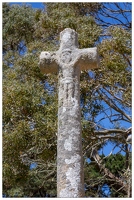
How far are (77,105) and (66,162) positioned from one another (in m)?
0.76

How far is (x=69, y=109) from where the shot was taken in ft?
15.6

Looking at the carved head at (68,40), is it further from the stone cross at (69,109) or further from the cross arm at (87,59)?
the cross arm at (87,59)

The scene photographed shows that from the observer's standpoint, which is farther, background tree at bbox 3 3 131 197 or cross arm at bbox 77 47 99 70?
background tree at bbox 3 3 131 197

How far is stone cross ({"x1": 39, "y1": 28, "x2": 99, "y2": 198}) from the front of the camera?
429cm

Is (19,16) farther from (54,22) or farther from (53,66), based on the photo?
(53,66)

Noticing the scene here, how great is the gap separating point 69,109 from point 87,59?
2.93ft

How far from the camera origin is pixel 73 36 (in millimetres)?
5387

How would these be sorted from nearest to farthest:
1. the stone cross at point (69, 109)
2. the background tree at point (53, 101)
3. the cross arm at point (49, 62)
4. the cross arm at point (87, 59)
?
the stone cross at point (69, 109) → the cross arm at point (87, 59) → the cross arm at point (49, 62) → the background tree at point (53, 101)

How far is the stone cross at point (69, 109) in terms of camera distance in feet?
14.1

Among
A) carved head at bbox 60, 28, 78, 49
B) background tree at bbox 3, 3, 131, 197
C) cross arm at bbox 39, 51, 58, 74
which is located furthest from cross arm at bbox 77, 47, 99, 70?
background tree at bbox 3, 3, 131, 197

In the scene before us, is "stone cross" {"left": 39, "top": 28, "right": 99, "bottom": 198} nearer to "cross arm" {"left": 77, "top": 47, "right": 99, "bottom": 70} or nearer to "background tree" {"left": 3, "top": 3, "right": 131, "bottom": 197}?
"cross arm" {"left": 77, "top": 47, "right": 99, "bottom": 70}

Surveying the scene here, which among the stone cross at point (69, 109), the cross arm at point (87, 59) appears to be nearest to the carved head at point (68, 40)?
the stone cross at point (69, 109)

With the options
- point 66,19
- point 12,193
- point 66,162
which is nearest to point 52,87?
point 66,19

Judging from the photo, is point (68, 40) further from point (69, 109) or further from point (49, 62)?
point (69, 109)
